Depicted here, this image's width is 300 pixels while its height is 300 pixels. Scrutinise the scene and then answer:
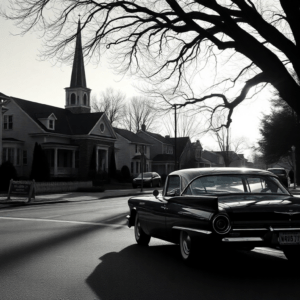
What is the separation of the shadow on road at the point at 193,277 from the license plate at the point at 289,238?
48 centimetres

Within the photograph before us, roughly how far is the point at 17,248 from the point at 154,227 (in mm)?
2628

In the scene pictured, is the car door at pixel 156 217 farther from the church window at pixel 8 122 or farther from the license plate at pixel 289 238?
the church window at pixel 8 122

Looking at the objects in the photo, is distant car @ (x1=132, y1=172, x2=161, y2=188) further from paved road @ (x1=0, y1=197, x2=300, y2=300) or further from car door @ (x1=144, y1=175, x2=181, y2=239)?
car door @ (x1=144, y1=175, x2=181, y2=239)

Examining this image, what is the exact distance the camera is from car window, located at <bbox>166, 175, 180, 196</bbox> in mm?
8820

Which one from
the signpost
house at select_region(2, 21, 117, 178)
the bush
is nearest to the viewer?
the signpost

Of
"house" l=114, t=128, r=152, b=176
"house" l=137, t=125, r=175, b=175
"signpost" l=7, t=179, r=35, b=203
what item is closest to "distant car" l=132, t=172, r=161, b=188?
"house" l=114, t=128, r=152, b=176

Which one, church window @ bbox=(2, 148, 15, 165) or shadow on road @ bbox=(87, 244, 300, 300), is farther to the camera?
church window @ bbox=(2, 148, 15, 165)

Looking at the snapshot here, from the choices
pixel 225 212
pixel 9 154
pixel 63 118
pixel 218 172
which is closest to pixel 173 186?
pixel 218 172

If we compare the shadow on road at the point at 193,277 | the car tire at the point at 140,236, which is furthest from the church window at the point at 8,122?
the shadow on road at the point at 193,277

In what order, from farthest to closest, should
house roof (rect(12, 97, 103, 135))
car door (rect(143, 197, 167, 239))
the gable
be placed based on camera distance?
the gable
house roof (rect(12, 97, 103, 135))
car door (rect(143, 197, 167, 239))

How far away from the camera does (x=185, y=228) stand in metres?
7.38

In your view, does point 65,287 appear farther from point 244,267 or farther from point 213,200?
point 244,267

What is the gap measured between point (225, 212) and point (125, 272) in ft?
5.52

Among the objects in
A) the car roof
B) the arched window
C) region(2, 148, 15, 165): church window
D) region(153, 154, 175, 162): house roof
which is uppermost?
the arched window
